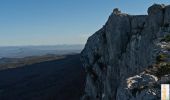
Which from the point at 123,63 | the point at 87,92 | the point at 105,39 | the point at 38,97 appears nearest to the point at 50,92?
the point at 38,97

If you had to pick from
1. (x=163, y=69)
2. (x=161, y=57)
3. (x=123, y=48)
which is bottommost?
(x=163, y=69)

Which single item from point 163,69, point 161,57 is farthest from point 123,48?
point 163,69

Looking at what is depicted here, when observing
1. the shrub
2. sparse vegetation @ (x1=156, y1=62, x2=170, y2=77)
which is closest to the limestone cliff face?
the shrub

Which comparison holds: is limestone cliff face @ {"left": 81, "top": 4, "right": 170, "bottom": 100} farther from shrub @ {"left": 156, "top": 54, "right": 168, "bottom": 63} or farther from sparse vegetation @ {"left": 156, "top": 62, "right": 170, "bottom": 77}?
sparse vegetation @ {"left": 156, "top": 62, "right": 170, "bottom": 77}

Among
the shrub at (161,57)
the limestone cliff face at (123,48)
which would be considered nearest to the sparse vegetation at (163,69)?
the shrub at (161,57)

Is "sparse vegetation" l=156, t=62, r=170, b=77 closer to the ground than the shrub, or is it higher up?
closer to the ground

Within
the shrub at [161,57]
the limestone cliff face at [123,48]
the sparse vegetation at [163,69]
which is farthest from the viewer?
the limestone cliff face at [123,48]

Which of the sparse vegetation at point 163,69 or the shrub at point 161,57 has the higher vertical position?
the shrub at point 161,57

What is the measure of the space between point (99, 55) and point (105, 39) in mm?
3930

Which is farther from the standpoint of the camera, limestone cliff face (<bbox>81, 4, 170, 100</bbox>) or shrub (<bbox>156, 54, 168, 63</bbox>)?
limestone cliff face (<bbox>81, 4, 170, 100</bbox>)

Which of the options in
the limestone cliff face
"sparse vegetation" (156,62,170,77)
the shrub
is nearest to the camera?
"sparse vegetation" (156,62,170,77)

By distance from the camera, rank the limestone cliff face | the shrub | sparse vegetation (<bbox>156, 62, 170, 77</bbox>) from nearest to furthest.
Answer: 1. sparse vegetation (<bbox>156, 62, 170, 77</bbox>)
2. the shrub
3. the limestone cliff face

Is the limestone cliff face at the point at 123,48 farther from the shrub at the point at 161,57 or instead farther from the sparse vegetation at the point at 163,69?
the sparse vegetation at the point at 163,69

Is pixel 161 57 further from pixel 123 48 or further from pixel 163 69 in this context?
pixel 123 48
